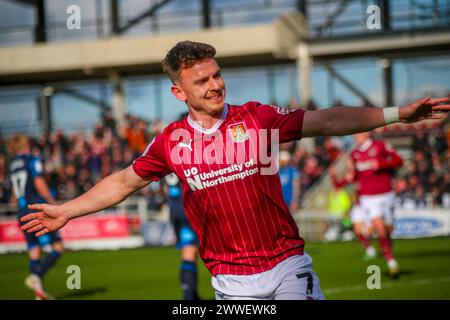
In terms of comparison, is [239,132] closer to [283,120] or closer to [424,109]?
[283,120]

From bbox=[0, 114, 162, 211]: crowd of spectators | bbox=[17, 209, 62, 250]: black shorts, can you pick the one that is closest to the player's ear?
bbox=[17, 209, 62, 250]: black shorts

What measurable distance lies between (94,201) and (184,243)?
498 cm

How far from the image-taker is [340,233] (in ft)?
74.9

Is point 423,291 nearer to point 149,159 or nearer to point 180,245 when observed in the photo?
point 180,245

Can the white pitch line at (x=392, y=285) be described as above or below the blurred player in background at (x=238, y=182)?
below

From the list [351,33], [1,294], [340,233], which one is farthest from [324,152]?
[1,294]

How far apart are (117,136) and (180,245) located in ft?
55.6

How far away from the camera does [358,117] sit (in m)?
4.64

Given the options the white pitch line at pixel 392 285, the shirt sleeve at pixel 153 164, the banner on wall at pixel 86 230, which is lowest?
the banner on wall at pixel 86 230

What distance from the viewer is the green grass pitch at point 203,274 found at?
11.0 meters

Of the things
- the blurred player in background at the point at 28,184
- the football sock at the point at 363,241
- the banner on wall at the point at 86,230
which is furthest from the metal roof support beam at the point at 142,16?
the blurred player in background at the point at 28,184

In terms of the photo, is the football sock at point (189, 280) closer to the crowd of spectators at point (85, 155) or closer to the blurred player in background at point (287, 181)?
the blurred player in background at point (287, 181)

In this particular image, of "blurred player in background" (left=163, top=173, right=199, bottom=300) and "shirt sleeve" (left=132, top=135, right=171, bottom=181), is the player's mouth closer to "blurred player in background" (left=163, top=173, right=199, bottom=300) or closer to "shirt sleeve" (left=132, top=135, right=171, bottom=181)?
"shirt sleeve" (left=132, top=135, right=171, bottom=181)

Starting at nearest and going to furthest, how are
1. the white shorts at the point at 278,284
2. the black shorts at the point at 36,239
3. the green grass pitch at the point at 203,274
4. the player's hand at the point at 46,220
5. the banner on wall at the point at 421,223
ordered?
1. the white shorts at the point at 278,284
2. the player's hand at the point at 46,220
3. the green grass pitch at the point at 203,274
4. the black shorts at the point at 36,239
5. the banner on wall at the point at 421,223
